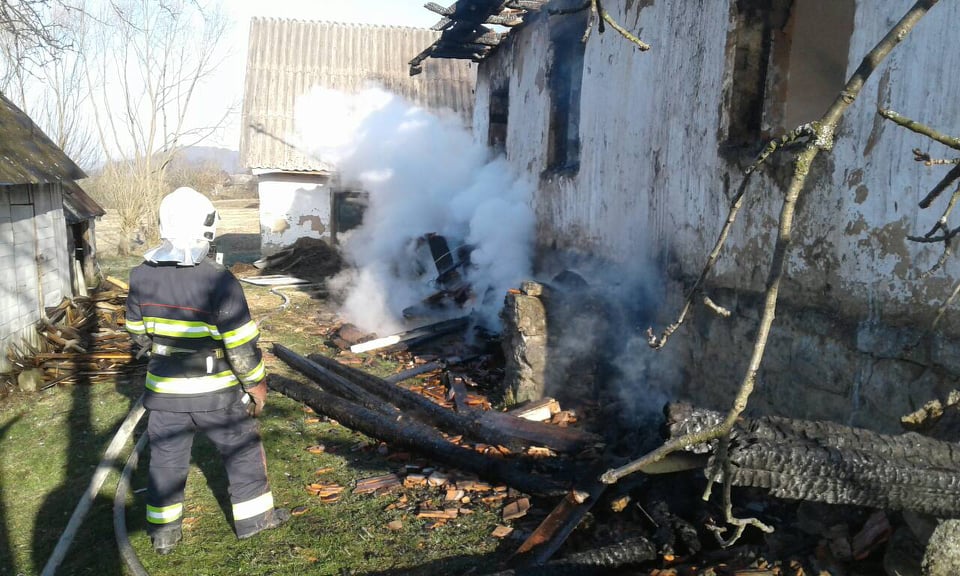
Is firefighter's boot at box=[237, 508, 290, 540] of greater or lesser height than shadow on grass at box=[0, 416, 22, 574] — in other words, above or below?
above

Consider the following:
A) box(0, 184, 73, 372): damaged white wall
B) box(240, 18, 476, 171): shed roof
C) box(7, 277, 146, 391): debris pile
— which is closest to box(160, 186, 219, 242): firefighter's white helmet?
box(7, 277, 146, 391): debris pile

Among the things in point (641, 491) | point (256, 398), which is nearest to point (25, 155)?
point (256, 398)

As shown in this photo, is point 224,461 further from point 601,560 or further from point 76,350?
point 76,350

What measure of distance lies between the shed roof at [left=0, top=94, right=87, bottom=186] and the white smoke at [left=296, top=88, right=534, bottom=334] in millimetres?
4551

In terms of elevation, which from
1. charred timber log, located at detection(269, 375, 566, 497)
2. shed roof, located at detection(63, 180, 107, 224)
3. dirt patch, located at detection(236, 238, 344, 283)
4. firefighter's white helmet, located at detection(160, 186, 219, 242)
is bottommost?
dirt patch, located at detection(236, 238, 344, 283)

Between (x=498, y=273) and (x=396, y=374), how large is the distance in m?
2.73

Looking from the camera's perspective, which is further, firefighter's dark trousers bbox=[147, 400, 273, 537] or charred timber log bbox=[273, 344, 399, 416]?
charred timber log bbox=[273, 344, 399, 416]

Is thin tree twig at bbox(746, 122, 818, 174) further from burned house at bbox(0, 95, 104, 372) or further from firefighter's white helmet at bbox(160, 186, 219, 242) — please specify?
burned house at bbox(0, 95, 104, 372)

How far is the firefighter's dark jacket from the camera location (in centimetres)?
407

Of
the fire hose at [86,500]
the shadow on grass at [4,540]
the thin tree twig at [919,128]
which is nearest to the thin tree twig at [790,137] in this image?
the thin tree twig at [919,128]

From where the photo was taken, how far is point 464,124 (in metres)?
19.3

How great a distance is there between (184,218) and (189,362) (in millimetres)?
920

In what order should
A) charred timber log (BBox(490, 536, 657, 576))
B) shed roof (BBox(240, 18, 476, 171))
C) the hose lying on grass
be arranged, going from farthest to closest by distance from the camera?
1. shed roof (BBox(240, 18, 476, 171))
2. the hose lying on grass
3. charred timber log (BBox(490, 536, 657, 576))

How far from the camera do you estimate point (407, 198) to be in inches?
588
